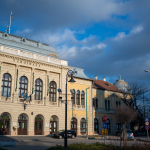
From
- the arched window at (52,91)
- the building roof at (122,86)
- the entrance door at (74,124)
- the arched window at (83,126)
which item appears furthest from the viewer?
the building roof at (122,86)

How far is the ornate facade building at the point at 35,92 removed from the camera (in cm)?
3182

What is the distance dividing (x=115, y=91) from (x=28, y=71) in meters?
24.5

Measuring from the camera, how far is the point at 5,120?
31.2 meters

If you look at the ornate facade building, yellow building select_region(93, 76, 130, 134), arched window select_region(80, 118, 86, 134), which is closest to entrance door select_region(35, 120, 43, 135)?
the ornate facade building

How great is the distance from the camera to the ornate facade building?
31819mm

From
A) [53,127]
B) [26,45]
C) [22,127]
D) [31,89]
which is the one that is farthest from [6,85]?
[53,127]

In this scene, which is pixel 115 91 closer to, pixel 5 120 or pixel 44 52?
pixel 44 52

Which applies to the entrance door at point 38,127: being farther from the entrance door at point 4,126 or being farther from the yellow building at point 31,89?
the entrance door at point 4,126

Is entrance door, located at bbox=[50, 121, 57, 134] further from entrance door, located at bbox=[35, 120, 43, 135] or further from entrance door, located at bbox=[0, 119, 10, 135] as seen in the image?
entrance door, located at bbox=[0, 119, 10, 135]

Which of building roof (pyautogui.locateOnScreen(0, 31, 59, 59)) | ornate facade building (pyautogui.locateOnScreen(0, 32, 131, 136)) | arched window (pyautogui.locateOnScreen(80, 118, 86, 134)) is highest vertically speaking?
building roof (pyautogui.locateOnScreen(0, 31, 59, 59))

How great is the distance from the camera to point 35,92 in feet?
115

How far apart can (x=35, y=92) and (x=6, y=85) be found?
5.15 meters

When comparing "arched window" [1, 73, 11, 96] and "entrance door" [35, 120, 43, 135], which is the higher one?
"arched window" [1, 73, 11, 96]

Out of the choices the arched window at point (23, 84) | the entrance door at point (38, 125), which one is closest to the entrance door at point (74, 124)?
the entrance door at point (38, 125)
